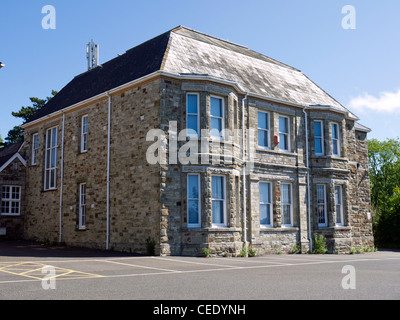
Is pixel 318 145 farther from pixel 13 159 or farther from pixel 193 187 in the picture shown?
pixel 13 159

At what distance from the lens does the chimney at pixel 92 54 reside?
28328mm

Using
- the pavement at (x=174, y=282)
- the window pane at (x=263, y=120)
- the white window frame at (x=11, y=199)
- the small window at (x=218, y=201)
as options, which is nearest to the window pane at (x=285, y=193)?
the window pane at (x=263, y=120)

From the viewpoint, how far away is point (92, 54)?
28500 millimetres

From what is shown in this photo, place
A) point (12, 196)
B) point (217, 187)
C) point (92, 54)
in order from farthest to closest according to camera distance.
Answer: point (92, 54) → point (12, 196) → point (217, 187)

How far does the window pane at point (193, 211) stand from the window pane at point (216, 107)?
3.86 meters

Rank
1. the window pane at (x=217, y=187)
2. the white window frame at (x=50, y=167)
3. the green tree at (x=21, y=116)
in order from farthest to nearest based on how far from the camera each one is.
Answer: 1. the green tree at (x=21, y=116)
2. the white window frame at (x=50, y=167)
3. the window pane at (x=217, y=187)

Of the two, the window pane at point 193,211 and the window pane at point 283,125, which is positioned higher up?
the window pane at point 283,125

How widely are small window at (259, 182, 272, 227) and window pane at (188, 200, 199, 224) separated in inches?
155

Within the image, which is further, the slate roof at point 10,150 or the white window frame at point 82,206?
the slate roof at point 10,150

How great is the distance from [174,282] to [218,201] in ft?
28.6

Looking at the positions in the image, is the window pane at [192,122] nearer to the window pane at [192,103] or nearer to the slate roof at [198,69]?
the window pane at [192,103]

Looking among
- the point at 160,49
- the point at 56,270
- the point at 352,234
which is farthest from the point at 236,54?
the point at 56,270

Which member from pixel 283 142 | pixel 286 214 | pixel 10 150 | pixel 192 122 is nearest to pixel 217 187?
pixel 192 122
